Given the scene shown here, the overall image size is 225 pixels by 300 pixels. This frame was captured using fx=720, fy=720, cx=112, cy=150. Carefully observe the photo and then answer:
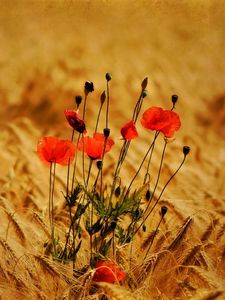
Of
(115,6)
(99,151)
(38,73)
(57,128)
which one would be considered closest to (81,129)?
(99,151)

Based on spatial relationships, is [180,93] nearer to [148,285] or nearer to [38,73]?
[38,73]

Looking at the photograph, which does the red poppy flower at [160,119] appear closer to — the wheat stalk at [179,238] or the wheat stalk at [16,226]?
the wheat stalk at [179,238]

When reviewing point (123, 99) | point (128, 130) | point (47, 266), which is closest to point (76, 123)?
point (128, 130)

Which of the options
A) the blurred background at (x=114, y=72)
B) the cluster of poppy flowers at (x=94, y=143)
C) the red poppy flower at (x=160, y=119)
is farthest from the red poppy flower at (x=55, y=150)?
the blurred background at (x=114, y=72)

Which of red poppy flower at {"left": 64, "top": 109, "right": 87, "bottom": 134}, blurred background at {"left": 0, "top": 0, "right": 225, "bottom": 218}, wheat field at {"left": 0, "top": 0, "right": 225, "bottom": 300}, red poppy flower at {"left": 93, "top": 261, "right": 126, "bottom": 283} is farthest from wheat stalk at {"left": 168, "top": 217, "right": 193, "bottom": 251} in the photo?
blurred background at {"left": 0, "top": 0, "right": 225, "bottom": 218}

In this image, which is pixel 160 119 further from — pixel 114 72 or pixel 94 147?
pixel 114 72

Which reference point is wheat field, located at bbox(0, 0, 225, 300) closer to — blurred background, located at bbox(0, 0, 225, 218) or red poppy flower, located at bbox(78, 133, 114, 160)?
blurred background, located at bbox(0, 0, 225, 218)
